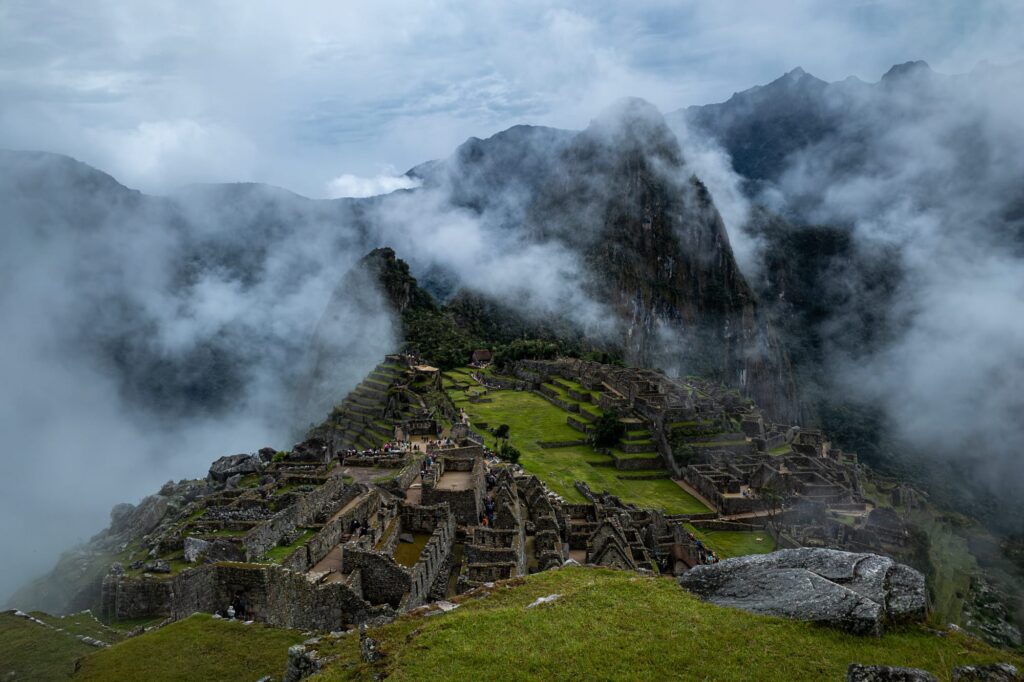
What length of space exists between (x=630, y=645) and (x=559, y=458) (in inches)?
1905

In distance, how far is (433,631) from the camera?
11.2 m

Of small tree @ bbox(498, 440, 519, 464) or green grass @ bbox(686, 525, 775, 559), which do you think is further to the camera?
small tree @ bbox(498, 440, 519, 464)

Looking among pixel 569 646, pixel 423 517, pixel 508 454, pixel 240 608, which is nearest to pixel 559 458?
pixel 508 454

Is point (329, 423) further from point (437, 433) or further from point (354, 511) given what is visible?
point (354, 511)

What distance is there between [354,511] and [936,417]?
148327 mm

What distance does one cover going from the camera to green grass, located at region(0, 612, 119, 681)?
592 inches

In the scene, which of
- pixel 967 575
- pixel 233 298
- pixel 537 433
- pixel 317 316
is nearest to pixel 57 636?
pixel 537 433

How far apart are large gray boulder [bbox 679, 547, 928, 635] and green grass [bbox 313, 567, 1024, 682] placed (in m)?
0.29

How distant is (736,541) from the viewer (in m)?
42.6

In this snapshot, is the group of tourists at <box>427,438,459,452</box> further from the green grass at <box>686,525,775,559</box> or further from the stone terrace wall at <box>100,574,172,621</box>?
the stone terrace wall at <box>100,574,172,621</box>

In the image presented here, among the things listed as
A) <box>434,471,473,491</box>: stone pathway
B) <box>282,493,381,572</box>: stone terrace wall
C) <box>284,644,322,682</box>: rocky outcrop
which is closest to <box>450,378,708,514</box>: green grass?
<box>434,471,473,491</box>: stone pathway

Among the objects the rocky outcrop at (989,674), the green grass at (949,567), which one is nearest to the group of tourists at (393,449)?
the green grass at (949,567)

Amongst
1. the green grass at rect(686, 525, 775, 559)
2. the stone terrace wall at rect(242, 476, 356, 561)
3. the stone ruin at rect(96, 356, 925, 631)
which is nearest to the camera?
the stone ruin at rect(96, 356, 925, 631)

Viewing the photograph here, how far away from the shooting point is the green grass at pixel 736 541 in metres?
40.0
